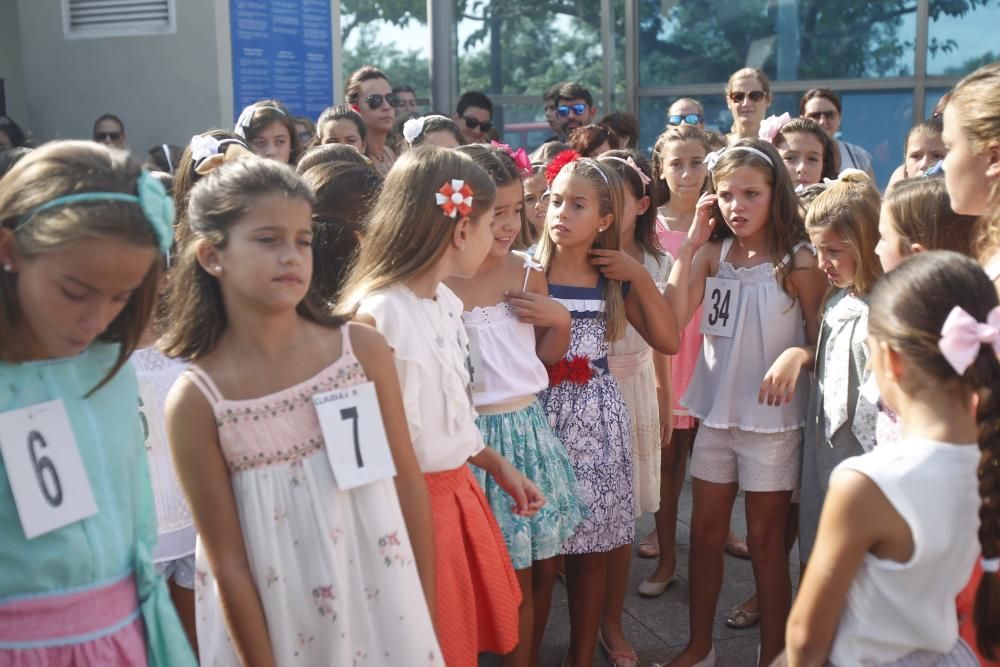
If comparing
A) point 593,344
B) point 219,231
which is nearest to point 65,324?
point 219,231

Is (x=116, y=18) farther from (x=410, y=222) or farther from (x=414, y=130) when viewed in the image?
(x=410, y=222)

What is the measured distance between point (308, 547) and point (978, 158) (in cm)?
180

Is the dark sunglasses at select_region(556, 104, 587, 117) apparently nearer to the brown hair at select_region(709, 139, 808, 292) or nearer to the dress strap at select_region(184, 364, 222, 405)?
the brown hair at select_region(709, 139, 808, 292)

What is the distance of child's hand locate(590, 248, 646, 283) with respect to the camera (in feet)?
11.4

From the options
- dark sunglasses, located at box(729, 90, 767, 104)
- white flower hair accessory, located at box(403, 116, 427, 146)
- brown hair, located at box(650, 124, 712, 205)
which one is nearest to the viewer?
brown hair, located at box(650, 124, 712, 205)

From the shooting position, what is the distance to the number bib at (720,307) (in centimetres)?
352

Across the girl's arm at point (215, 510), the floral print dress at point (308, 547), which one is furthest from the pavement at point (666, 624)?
the girl's arm at point (215, 510)

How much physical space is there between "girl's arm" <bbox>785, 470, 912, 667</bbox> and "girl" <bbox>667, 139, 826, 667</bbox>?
4.87 ft

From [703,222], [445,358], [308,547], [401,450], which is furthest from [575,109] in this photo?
[308,547]

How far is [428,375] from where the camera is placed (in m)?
2.59

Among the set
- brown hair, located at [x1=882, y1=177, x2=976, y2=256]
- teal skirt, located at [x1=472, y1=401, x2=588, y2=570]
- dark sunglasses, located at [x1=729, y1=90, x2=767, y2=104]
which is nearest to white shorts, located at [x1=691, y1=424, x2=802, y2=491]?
teal skirt, located at [x1=472, y1=401, x2=588, y2=570]

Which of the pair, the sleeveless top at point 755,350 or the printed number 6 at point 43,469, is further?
the sleeveless top at point 755,350

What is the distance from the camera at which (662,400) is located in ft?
13.8

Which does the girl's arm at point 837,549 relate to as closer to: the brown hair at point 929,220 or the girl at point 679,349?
the brown hair at point 929,220
